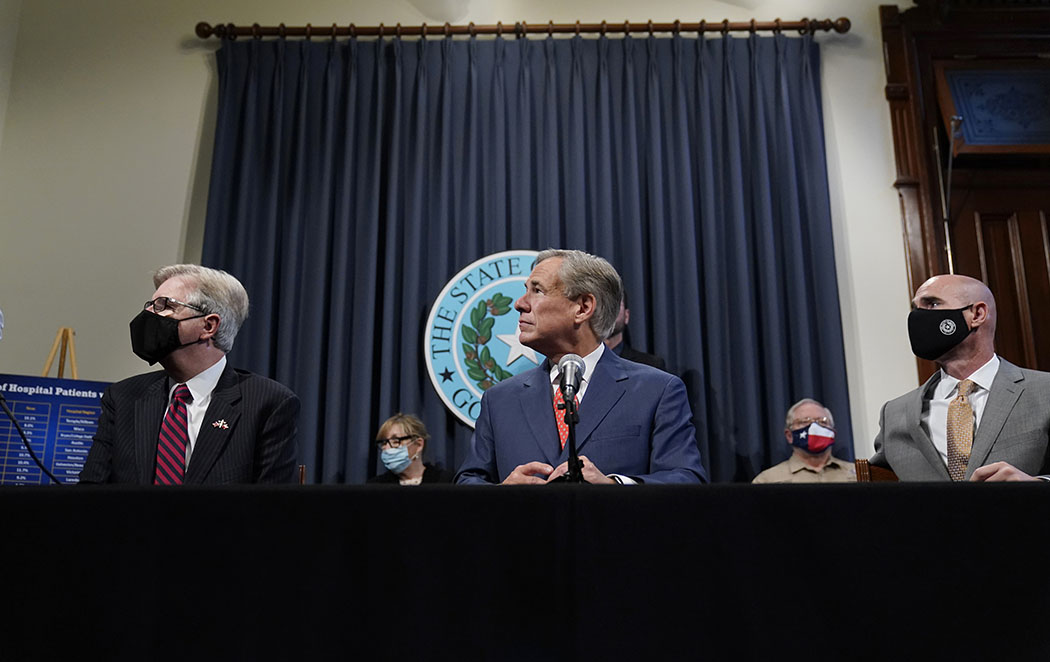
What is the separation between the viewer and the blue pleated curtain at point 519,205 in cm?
439

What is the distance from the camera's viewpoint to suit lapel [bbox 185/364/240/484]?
232cm

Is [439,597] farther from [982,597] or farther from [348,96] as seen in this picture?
[348,96]

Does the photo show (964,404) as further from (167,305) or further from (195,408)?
(167,305)

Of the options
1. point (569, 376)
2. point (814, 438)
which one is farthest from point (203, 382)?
point (814, 438)

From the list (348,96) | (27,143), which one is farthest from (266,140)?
(27,143)

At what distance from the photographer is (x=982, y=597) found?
3.88ft

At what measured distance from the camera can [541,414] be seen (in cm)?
234

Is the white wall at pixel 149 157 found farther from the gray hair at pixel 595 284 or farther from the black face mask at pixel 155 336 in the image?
the black face mask at pixel 155 336

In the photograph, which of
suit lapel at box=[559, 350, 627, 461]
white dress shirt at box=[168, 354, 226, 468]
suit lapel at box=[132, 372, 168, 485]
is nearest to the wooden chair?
suit lapel at box=[559, 350, 627, 461]

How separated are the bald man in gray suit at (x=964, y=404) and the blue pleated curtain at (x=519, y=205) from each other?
166 centimetres

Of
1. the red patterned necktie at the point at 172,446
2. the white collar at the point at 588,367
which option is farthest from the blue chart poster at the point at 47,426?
the white collar at the point at 588,367

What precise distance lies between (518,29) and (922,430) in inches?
126

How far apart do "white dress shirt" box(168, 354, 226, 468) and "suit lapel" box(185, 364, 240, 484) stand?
3 centimetres

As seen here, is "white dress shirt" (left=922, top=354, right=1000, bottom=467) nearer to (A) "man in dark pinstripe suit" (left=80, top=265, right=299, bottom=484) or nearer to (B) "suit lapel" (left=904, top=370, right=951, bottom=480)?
(B) "suit lapel" (left=904, top=370, right=951, bottom=480)
